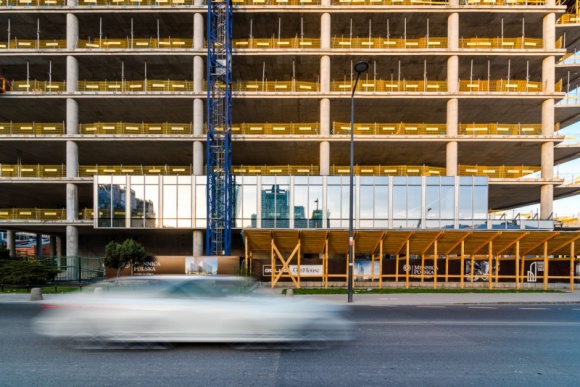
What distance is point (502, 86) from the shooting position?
96.7ft

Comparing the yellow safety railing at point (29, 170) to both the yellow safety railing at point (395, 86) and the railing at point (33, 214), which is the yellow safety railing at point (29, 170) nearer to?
the railing at point (33, 214)

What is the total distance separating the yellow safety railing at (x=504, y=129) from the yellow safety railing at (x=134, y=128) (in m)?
23.7

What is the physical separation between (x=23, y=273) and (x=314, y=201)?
18.8 m

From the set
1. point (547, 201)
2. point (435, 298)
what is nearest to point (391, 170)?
point (547, 201)

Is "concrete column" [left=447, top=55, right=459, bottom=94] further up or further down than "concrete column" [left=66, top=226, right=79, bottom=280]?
further up

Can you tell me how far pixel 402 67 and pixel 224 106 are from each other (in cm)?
1632

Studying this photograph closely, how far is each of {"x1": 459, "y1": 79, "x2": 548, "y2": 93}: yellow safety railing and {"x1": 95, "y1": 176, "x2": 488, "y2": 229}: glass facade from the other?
8.36m

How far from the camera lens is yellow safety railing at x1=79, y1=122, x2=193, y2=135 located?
95.8 ft

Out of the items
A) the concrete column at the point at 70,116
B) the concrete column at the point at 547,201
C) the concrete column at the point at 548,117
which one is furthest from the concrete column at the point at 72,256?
the concrete column at the point at 548,117

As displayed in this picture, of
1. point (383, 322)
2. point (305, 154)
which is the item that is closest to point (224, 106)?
point (305, 154)

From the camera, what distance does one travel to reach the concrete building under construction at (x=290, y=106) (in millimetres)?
27797

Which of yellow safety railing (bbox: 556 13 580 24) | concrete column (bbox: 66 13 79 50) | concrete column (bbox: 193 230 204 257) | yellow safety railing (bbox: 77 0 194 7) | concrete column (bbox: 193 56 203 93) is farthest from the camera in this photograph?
yellow safety railing (bbox: 556 13 580 24)

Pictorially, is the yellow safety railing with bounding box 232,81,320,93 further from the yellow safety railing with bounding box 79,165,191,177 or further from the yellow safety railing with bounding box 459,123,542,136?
the yellow safety railing with bounding box 459,123,542,136

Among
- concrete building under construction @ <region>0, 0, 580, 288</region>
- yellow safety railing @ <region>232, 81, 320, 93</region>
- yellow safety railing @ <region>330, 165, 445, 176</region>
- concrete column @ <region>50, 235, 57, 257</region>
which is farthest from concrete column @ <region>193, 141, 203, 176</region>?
concrete column @ <region>50, 235, 57, 257</region>
